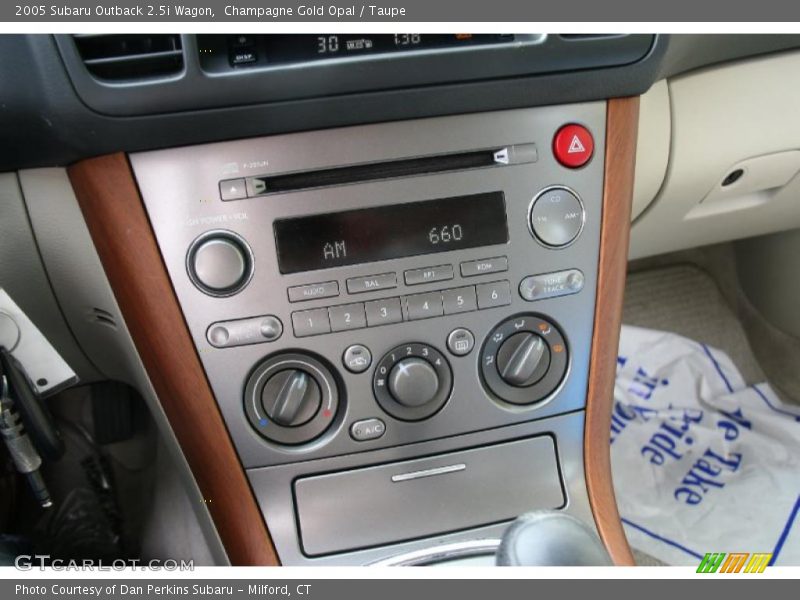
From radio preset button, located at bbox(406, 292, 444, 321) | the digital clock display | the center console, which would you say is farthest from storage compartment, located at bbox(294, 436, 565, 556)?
the digital clock display

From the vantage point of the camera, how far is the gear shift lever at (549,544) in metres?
0.55

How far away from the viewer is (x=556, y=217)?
75cm

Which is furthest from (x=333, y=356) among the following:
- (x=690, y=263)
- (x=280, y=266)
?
(x=690, y=263)

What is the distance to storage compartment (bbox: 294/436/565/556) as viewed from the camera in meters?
0.75

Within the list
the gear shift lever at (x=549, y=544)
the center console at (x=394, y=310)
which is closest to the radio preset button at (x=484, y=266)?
the center console at (x=394, y=310)

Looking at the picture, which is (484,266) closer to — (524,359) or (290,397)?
(524,359)

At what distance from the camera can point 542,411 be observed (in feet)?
2.58

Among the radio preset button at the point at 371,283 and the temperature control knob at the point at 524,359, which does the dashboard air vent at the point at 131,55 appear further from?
the temperature control knob at the point at 524,359

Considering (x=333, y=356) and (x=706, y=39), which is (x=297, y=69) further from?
(x=706, y=39)

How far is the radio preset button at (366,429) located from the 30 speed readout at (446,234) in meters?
0.18

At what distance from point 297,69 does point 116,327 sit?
31 cm

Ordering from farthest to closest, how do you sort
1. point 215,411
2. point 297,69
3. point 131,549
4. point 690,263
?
point 690,263 < point 131,549 < point 215,411 < point 297,69

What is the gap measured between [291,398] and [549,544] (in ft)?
0.92

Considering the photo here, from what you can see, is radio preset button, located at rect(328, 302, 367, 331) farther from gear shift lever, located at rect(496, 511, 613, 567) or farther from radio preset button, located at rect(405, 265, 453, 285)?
gear shift lever, located at rect(496, 511, 613, 567)
